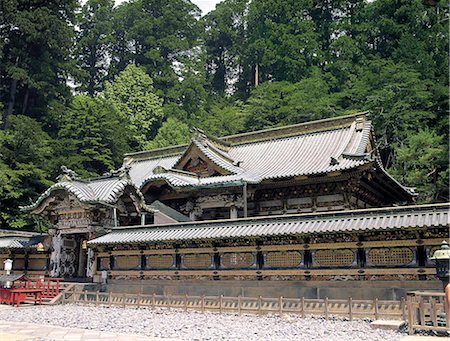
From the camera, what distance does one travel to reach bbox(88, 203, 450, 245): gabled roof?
48.0ft

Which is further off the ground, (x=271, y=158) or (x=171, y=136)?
(x=171, y=136)

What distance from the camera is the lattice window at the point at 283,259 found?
16.9 metres

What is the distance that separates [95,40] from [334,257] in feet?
211

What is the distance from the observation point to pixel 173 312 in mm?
16859

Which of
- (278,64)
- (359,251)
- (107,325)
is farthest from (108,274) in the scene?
(278,64)

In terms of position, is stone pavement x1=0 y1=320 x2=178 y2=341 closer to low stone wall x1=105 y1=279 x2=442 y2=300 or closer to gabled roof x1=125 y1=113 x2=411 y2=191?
low stone wall x1=105 y1=279 x2=442 y2=300

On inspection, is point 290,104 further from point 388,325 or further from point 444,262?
point 388,325

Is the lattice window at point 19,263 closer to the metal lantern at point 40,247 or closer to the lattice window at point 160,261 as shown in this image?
the metal lantern at point 40,247

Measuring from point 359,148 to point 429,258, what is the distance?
33.1ft

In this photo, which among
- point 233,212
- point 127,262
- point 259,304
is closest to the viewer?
point 259,304

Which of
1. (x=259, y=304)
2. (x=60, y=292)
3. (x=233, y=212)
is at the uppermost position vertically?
(x=233, y=212)

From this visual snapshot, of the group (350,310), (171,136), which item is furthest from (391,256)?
(171,136)

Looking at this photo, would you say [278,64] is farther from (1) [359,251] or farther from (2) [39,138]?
(1) [359,251]

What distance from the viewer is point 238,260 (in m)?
18.1
